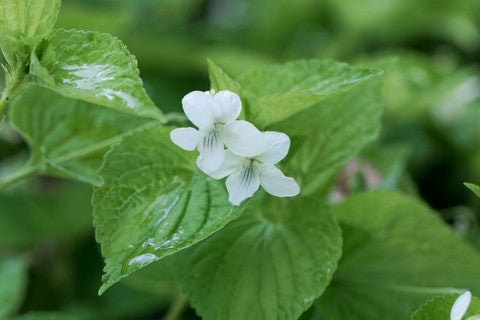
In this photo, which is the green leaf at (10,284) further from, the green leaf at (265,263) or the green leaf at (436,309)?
the green leaf at (436,309)

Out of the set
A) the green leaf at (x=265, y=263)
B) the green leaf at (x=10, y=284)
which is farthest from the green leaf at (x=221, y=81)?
the green leaf at (x=10, y=284)

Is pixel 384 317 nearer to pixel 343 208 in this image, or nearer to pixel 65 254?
pixel 343 208

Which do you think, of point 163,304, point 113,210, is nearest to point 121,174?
point 113,210

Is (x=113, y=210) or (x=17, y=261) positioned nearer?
(x=113, y=210)

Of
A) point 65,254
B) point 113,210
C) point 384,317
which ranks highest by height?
point 113,210

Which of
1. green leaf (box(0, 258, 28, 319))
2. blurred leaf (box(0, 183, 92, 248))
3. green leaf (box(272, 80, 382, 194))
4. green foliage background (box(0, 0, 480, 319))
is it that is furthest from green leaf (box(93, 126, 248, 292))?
blurred leaf (box(0, 183, 92, 248))

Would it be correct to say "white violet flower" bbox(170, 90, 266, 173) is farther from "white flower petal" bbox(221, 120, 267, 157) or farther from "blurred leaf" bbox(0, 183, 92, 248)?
"blurred leaf" bbox(0, 183, 92, 248)
